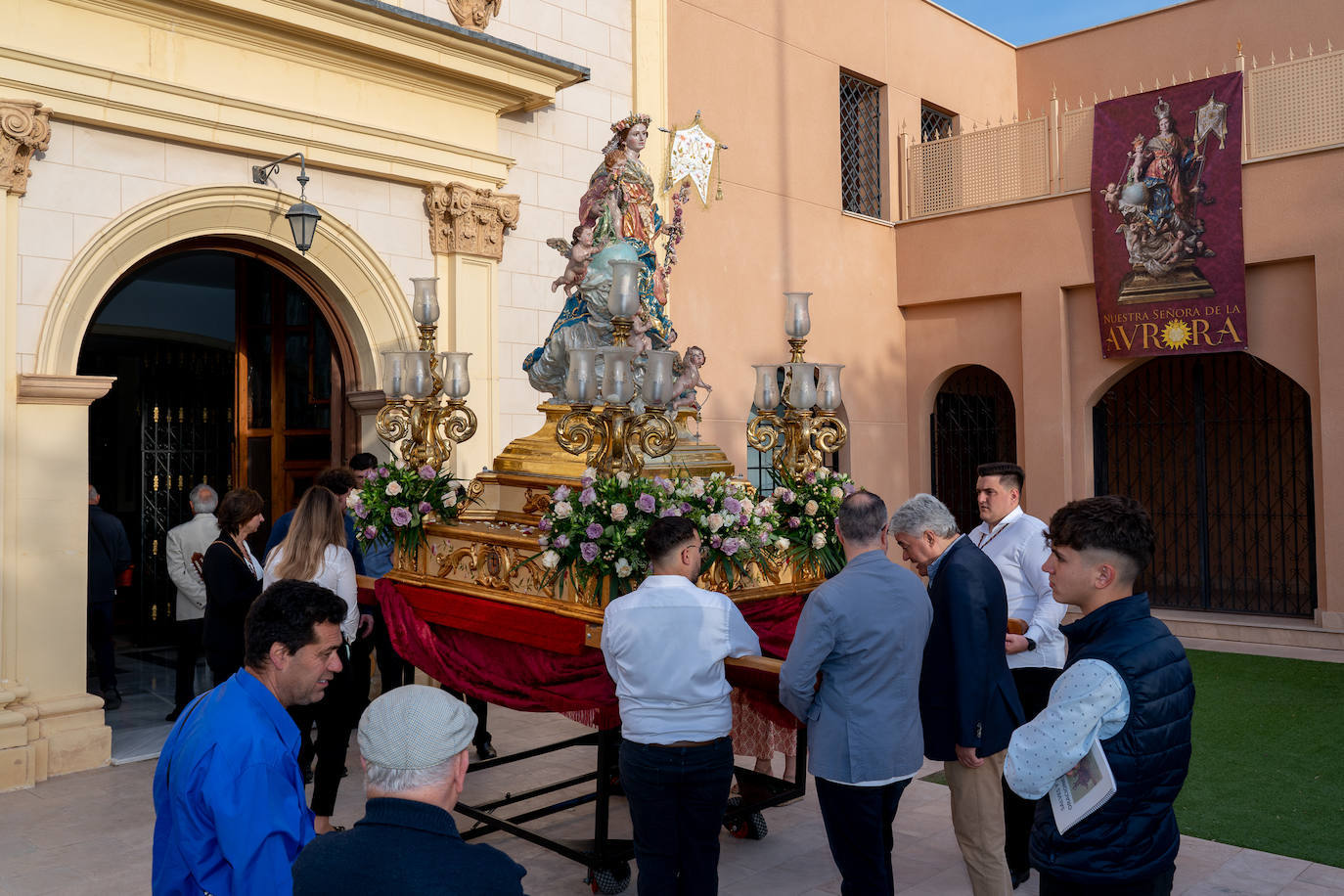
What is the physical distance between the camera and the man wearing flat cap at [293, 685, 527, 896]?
1.67 m

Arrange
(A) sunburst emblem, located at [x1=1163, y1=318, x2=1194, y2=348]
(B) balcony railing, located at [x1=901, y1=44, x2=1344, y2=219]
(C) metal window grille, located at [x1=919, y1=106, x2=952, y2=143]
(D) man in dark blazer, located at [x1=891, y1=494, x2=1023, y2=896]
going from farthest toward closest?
(C) metal window grille, located at [x1=919, y1=106, x2=952, y2=143], (A) sunburst emblem, located at [x1=1163, y1=318, x2=1194, y2=348], (B) balcony railing, located at [x1=901, y1=44, x2=1344, y2=219], (D) man in dark blazer, located at [x1=891, y1=494, x2=1023, y2=896]

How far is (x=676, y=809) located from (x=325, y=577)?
220 cm

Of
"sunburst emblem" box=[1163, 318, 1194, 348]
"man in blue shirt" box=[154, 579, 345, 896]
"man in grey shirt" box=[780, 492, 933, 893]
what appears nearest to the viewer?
"man in blue shirt" box=[154, 579, 345, 896]

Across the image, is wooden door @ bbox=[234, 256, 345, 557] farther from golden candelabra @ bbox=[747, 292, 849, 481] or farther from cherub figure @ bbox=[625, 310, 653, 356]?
golden candelabra @ bbox=[747, 292, 849, 481]

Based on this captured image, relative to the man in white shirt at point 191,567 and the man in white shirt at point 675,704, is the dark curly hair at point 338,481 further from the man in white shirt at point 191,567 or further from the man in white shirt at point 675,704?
the man in white shirt at point 675,704

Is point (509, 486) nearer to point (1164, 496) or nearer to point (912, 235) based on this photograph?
point (912, 235)

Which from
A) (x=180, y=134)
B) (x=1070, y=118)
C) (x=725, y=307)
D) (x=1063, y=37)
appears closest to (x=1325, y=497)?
(x=1070, y=118)

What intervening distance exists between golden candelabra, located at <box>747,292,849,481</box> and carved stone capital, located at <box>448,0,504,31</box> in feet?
15.6

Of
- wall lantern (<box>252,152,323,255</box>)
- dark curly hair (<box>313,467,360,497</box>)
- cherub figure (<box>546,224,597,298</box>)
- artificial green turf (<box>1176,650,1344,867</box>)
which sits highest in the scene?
wall lantern (<box>252,152,323,255</box>)

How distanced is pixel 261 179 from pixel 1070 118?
920 cm

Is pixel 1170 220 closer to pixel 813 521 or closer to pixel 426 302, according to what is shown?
pixel 813 521

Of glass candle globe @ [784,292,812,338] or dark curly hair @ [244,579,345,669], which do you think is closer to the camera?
dark curly hair @ [244,579,345,669]

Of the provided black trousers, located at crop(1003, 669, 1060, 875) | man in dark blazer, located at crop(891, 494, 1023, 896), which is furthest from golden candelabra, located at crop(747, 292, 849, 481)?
black trousers, located at crop(1003, 669, 1060, 875)

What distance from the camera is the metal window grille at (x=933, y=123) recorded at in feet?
46.7
